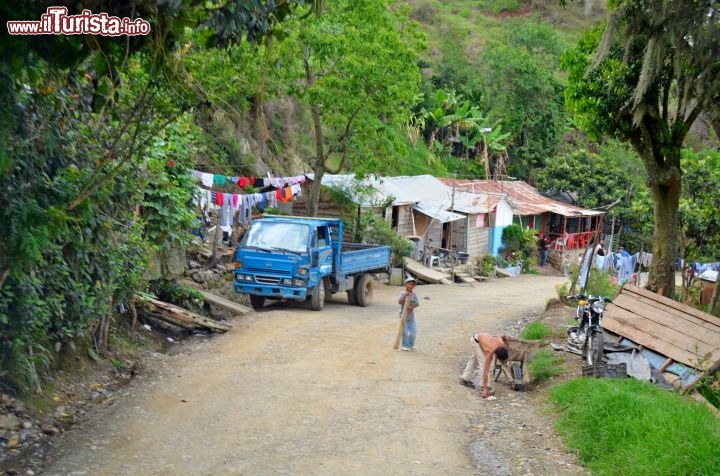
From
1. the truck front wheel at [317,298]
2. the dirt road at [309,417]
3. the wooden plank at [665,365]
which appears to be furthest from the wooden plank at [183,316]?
the wooden plank at [665,365]

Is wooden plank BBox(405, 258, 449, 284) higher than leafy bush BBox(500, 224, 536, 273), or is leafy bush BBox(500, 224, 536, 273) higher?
leafy bush BBox(500, 224, 536, 273)

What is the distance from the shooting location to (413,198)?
32.4 metres

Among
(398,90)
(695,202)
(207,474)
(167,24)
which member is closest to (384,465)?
(207,474)

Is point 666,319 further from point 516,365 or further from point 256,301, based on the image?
point 256,301

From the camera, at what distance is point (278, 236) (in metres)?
17.4

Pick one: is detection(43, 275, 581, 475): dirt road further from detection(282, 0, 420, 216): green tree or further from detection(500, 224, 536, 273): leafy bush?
detection(500, 224, 536, 273): leafy bush

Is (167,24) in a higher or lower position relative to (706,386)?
higher

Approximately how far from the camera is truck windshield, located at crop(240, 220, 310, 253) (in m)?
17.1

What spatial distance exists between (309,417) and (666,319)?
244 inches

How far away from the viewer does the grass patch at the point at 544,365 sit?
1184 centimetres

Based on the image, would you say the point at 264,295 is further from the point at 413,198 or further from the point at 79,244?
the point at 413,198

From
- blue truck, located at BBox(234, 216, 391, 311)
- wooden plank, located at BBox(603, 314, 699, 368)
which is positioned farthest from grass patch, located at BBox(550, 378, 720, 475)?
blue truck, located at BBox(234, 216, 391, 311)

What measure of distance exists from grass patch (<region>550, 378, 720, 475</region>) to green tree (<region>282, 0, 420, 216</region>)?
1387cm

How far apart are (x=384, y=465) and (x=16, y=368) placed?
4.14 meters
